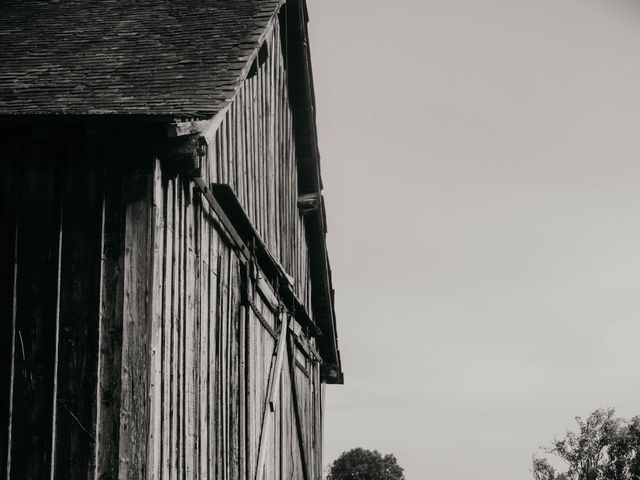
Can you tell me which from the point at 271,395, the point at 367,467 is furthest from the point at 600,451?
the point at 271,395

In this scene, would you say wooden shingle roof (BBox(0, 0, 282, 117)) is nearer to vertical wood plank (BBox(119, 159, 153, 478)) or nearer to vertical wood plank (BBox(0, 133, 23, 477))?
vertical wood plank (BBox(0, 133, 23, 477))

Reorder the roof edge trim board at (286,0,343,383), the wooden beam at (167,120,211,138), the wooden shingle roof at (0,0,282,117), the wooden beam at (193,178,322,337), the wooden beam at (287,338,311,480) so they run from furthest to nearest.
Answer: the roof edge trim board at (286,0,343,383) < the wooden beam at (287,338,311,480) < the wooden beam at (193,178,322,337) < the wooden shingle roof at (0,0,282,117) < the wooden beam at (167,120,211,138)

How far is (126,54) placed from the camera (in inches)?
323

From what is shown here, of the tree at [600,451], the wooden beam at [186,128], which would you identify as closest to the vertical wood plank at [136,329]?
the wooden beam at [186,128]

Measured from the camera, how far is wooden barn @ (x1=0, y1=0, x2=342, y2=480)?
6.47m

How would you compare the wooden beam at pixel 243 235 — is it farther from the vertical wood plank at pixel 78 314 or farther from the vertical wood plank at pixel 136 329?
the vertical wood plank at pixel 78 314

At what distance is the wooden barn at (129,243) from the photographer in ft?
21.2

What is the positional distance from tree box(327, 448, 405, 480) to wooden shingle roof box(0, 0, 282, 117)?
7681 centimetres

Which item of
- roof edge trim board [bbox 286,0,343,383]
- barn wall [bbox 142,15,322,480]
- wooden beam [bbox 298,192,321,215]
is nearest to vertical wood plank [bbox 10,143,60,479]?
barn wall [bbox 142,15,322,480]

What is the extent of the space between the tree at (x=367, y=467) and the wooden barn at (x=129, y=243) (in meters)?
75.5

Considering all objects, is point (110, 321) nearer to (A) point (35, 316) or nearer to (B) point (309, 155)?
(A) point (35, 316)

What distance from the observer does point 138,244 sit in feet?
22.2

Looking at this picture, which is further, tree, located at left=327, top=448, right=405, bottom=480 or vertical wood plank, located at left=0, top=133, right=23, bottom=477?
tree, located at left=327, top=448, right=405, bottom=480

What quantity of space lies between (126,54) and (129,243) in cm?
226
